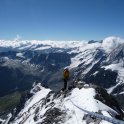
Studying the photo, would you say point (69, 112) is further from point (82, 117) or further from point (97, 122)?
point (97, 122)

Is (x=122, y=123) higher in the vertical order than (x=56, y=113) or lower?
higher

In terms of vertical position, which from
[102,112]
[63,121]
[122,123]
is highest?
[122,123]

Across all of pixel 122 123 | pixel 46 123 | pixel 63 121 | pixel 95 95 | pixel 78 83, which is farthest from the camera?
pixel 78 83

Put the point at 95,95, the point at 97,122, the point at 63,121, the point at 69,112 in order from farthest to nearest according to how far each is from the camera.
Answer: the point at 95,95, the point at 69,112, the point at 63,121, the point at 97,122

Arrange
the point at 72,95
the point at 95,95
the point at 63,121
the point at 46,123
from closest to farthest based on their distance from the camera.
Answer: the point at 63,121, the point at 46,123, the point at 95,95, the point at 72,95

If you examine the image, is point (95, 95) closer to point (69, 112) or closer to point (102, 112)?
point (69, 112)

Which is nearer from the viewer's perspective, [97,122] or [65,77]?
[97,122]

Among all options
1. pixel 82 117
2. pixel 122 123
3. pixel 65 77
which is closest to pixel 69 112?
pixel 82 117

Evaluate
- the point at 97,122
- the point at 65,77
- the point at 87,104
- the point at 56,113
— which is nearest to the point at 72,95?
the point at 65,77

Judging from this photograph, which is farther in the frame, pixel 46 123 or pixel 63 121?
pixel 46 123
